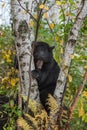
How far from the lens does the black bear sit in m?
6.86

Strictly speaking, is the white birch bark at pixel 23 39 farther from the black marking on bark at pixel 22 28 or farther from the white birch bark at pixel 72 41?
the white birch bark at pixel 72 41

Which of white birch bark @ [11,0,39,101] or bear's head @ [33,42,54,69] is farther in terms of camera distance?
bear's head @ [33,42,54,69]

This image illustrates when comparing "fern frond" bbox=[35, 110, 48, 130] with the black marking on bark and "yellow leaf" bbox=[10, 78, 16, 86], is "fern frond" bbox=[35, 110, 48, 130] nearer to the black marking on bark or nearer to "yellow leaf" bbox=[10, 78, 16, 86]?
"yellow leaf" bbox=[10, 78, 16, 86]

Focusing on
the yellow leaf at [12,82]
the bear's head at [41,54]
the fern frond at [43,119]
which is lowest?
the fern frond at [43,119]

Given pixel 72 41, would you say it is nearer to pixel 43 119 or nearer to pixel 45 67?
pixel 43 119

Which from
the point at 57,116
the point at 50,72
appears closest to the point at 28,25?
the point at 57,116

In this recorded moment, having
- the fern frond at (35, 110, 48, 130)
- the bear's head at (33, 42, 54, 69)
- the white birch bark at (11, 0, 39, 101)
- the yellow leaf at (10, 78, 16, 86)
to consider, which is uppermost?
the white birch bark at (11, 0, 39, 101)

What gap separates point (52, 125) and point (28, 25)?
147cm

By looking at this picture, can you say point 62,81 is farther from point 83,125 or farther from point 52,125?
point 83,125

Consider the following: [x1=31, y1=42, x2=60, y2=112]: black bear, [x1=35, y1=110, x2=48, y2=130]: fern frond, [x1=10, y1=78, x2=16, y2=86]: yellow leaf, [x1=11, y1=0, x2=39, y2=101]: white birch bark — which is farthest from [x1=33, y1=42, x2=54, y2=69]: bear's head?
[x1=35, y1=110, x2=48, y2=130]: fern frond

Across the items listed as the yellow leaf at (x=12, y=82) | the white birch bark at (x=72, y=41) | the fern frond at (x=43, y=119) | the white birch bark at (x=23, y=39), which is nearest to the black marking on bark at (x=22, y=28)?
the white birch bark at (x=23, y=39)

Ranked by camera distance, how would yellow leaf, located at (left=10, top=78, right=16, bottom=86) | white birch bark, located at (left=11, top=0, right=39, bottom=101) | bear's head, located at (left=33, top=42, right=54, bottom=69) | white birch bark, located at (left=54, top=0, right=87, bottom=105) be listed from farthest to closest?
bear's head, located at (left=33, top=42, right=54, bottom=69) < yellow leaf, located at (left=10, top=78, right=16, bottom=86) < white birch bark, located at (left=11, top=0, right=39, bottom=101) < white birch bark, located at (left=54, top=0, right=87, bottom=105)

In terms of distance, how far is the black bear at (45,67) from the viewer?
6.86 metres

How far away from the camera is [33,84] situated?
5406 mm
